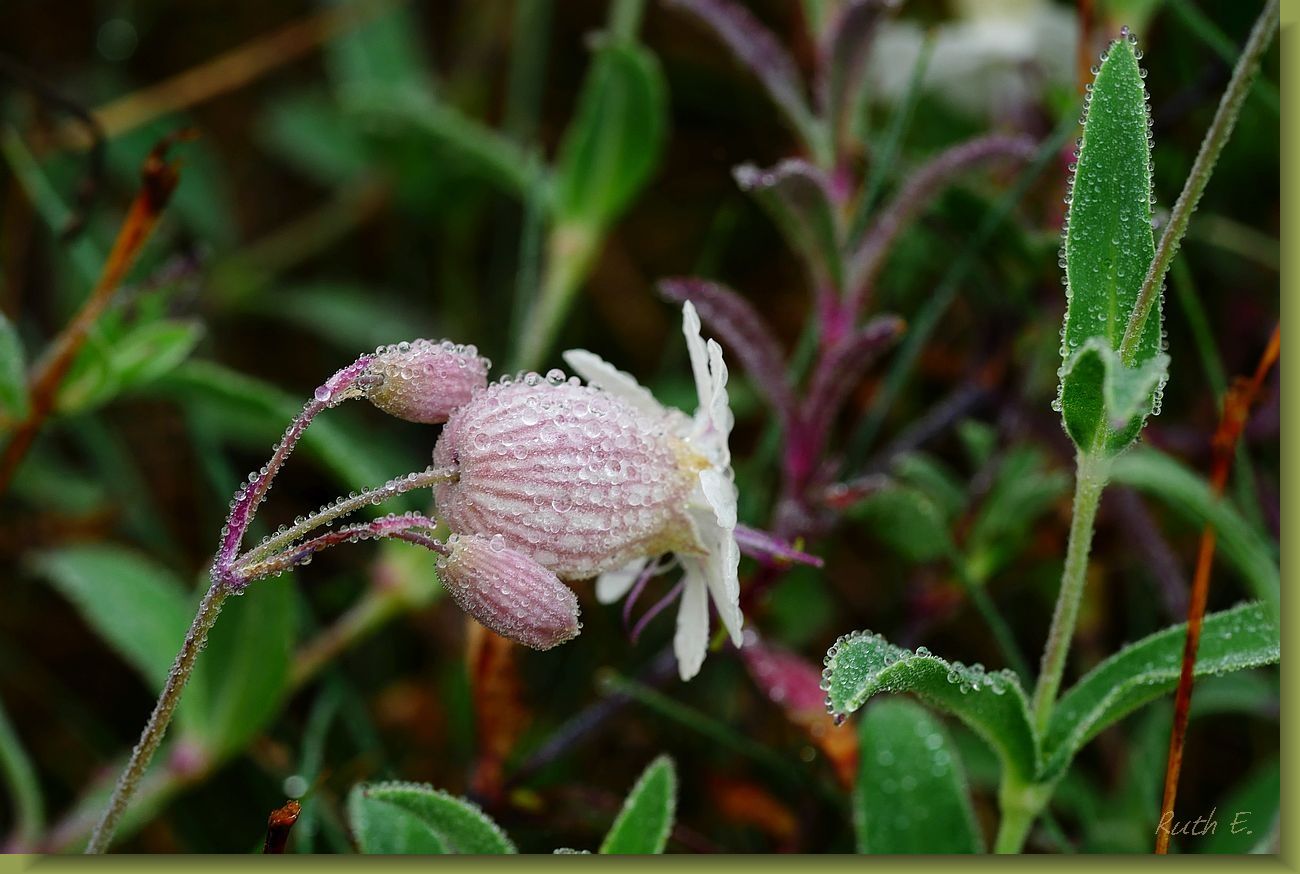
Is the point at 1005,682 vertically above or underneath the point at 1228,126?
underneath

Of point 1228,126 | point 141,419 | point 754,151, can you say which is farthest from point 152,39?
point 1228,126

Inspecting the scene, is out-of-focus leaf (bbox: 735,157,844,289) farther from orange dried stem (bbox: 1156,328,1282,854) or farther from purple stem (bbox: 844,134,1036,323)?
orange dried stem (bbox: 1156,328,1282,854)

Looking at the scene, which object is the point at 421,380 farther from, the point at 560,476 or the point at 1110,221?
the point at 1110,221

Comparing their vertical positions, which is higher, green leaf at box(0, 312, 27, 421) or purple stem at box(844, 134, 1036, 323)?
purple stem at box(844, 134, 1036, 323)

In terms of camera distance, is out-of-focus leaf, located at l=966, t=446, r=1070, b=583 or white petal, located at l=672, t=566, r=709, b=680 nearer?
white petal, located at l=672, t=566, r=709, b=680

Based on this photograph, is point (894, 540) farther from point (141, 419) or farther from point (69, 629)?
point (141, 419)

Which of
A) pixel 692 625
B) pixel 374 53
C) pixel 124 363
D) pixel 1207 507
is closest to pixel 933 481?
pixel 1207 507

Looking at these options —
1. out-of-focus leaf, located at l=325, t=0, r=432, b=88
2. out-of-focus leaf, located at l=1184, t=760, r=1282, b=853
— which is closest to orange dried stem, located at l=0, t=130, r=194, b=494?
out-of-focus leaf, located at l=325, t=0, r=432, b=88
